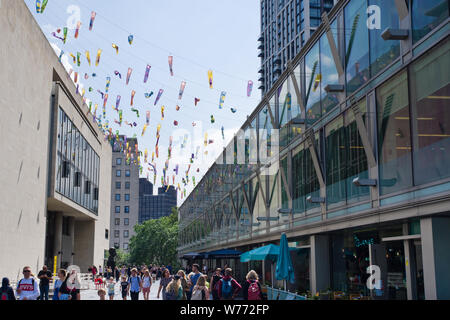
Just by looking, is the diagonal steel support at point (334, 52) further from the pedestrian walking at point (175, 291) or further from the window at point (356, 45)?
the pedestrian walking at point (175, 291)

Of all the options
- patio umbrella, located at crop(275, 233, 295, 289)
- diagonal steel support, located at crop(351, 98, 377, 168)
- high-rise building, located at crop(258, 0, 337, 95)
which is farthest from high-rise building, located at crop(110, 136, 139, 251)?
diagonal steel support, located at crop(351, 98, 377, 168)

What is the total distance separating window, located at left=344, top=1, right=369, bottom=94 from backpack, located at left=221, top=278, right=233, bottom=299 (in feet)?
24.5

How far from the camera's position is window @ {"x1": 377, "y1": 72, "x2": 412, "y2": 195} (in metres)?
13.5

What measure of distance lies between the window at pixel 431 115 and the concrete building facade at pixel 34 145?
18646 mm

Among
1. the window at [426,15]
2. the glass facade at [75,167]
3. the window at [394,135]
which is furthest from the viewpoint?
the glass facade at [75,167]

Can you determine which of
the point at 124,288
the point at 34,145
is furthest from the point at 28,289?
the point at 34,145

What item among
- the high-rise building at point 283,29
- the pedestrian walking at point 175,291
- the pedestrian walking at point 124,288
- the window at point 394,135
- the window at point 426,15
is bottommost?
the pedestrian walking at point 124,288

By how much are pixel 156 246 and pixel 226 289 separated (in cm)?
8242

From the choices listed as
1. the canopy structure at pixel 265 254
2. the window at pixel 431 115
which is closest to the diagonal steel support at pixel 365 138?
the window at pixel 431 115

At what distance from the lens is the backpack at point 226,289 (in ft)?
42.1

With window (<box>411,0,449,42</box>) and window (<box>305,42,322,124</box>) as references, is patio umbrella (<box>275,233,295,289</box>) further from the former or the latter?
window (<box>411,0,449,42</box>)

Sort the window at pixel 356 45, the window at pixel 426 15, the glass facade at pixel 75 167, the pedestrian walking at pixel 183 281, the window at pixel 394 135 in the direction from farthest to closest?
the glass facade at pixel 75 167 < the window at pixel 356 45 < the pedestrian walking at pixel 183 281 < the window at pixel 394 135 < the window at pixel 426 15

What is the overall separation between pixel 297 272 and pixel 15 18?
18.2 m
